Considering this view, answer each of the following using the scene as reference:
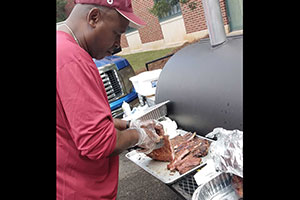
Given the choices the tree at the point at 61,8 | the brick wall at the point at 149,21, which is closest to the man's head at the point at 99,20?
the brick wall at the point at 149,21

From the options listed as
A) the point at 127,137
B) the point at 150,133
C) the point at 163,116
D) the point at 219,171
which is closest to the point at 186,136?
the point at 163,116

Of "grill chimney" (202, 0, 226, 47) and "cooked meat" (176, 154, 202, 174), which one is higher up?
"grill chimney" (202, 0, 226, 47)

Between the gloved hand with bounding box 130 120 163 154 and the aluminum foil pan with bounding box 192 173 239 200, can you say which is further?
the gloved hand with bounding box 130 120 163 154

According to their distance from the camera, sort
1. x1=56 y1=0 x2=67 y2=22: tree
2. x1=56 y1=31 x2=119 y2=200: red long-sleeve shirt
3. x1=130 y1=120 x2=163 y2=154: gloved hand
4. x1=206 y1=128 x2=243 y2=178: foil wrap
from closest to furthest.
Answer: x1=56 y1=31 x2=119 y2=200: red long-sleeve shirt
x1=206 y1=128 x2=243 y2=178: foil wrap
x1=130 y1=120 x2=163 y2=154: gloved hand
x1=56 y1=0 x2=67 y2=22: tree

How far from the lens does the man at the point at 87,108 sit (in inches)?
53.7

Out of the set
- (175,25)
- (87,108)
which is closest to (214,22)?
(87,108)

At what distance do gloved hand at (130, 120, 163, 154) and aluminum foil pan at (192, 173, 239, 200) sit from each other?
570mm

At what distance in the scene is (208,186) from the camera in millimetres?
1854

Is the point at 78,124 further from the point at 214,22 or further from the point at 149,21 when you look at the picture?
A: the point at 149,21

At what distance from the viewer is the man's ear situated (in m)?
1.58

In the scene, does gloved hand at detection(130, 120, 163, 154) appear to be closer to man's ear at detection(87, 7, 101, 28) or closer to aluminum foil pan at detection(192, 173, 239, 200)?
aluminum foil pan at detection(192, 173, 239, 200)

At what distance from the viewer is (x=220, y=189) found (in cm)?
191

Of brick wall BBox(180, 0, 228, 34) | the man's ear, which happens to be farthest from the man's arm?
brick wall BBox(180, 0, 228, 34)
